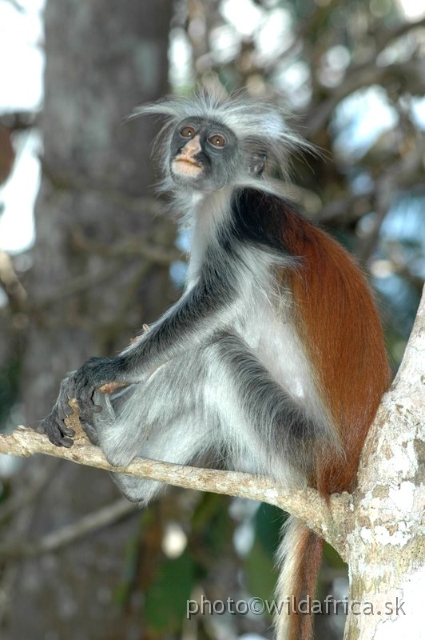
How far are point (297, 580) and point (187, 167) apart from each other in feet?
6.36

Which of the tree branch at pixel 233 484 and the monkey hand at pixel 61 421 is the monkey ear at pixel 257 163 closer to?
the monkey hand at pixel 61 421

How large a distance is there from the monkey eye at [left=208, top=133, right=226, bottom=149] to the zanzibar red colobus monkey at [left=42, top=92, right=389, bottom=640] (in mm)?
262

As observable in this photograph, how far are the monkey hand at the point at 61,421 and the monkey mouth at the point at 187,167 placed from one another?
1150 millimetres

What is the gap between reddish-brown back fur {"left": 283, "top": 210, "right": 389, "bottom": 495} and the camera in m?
3.83

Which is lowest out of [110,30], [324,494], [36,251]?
[324,494]

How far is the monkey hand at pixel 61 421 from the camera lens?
3756 mm

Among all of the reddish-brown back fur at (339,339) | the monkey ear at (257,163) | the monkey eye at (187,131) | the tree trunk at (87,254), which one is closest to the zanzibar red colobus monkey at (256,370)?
the reddish-brown back fur at (339,339)

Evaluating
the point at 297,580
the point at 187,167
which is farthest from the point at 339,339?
the point at 187,167

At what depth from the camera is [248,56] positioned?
7918mm

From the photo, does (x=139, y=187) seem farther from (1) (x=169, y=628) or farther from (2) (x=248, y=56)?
(1) (x=169, y=628)

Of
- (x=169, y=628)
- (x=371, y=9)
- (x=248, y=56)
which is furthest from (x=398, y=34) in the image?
(x=169, y=628)

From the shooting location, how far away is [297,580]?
372cm

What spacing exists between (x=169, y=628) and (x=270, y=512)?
835 millimetres

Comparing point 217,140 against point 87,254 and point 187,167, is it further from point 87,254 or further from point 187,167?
point 87,254
